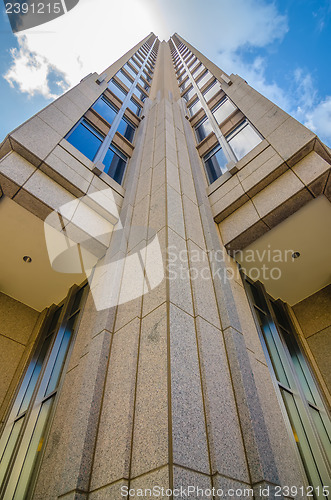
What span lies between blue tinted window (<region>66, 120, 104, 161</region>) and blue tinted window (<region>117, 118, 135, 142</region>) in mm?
2563

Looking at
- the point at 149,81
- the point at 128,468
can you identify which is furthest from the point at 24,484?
the point at 149,81

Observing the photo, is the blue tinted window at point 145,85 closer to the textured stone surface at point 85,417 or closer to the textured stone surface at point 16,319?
the textured stone surface at point 16,319

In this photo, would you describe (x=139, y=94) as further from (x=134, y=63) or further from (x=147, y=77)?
(x=134, y=63)

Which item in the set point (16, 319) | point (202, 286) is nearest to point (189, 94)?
point (16, 319)

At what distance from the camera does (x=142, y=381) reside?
3.67 metres

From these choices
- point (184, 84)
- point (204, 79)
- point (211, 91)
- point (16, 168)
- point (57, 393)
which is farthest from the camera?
point (184, 84)

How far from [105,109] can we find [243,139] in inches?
284

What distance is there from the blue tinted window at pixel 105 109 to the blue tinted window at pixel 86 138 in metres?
1.95

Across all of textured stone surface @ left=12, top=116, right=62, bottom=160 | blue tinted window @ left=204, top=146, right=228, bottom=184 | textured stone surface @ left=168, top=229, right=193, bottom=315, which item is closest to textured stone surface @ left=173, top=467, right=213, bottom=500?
textured stone surface @ left=168, top=229, right=193, bottom=315

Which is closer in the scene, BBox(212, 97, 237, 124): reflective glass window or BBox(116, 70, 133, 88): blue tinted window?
BBox(212, 97, 237, 124): reflective glass window

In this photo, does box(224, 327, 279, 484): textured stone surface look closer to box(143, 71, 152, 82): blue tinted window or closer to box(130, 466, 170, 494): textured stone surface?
box(130, 466, 170, 494): textured stone surface

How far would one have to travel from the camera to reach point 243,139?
1039 centimetres

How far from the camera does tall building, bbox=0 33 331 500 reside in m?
3.21

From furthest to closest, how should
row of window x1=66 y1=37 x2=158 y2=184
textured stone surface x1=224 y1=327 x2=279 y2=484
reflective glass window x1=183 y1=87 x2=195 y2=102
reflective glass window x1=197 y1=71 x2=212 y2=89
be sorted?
1. reflective glass window x1=183 y1=87 x2=195 y2=102
2. reflective glass window x1=197 y1=71 x2=212 y2=89
3. row of window x1=66 y1=37 x2=158 y2=184
4. textured stone surface x1=224 y1=327 x2=279 y2=484
